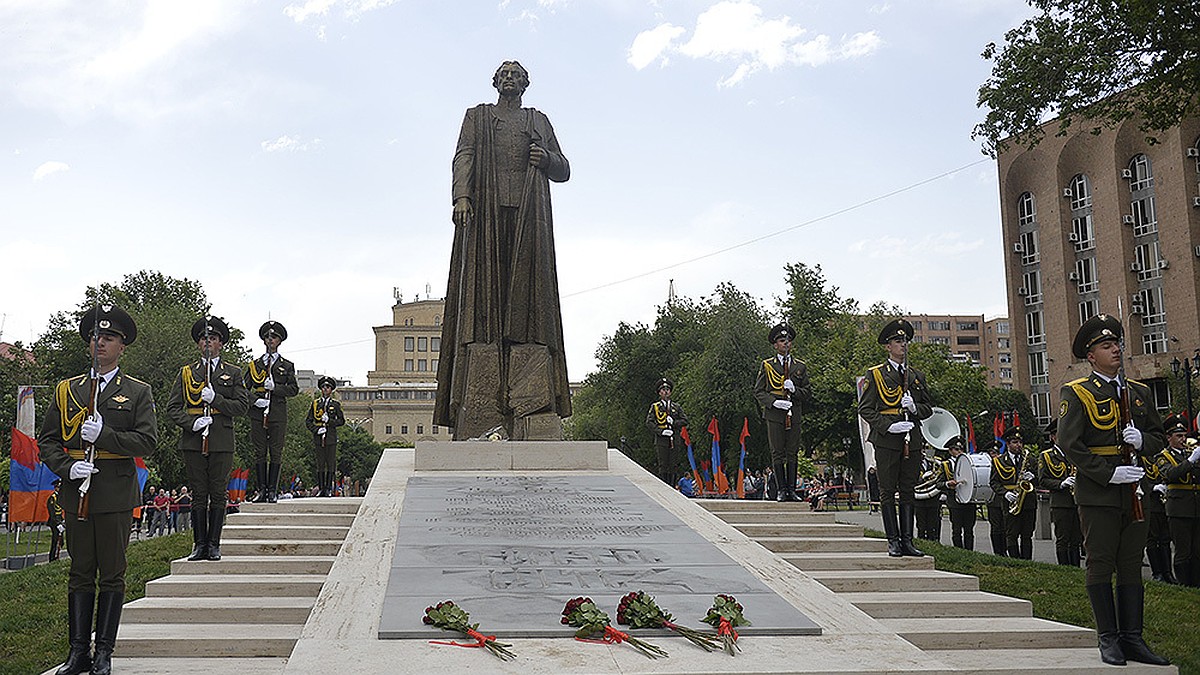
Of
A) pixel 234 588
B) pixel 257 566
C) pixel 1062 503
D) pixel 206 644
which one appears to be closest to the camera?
pixel 206 644

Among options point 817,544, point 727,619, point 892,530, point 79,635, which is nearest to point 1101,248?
point 892,530

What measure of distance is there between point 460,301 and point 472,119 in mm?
2443

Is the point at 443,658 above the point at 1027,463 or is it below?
below

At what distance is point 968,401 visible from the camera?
1896 inches

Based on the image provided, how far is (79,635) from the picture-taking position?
6969mm

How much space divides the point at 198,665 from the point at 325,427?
912cm

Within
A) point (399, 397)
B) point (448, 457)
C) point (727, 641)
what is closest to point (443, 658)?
point (727, 641)

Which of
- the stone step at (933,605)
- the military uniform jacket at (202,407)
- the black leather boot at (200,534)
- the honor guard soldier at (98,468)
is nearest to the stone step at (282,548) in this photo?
the black leather boot at (200,534)

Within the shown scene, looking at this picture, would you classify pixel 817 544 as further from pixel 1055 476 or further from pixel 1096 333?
pixel 1055 476

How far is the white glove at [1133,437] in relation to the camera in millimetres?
7348

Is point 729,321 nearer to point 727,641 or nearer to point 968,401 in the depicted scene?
point 968,401

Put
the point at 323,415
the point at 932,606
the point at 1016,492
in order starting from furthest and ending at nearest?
the point at 323,415
the point at 1016,492
the point at 932,606

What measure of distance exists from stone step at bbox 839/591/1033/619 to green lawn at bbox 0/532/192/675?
6308 millimetres

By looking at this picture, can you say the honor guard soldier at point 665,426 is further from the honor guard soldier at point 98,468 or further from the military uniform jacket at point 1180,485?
the honor guard soldier at point 98,468
